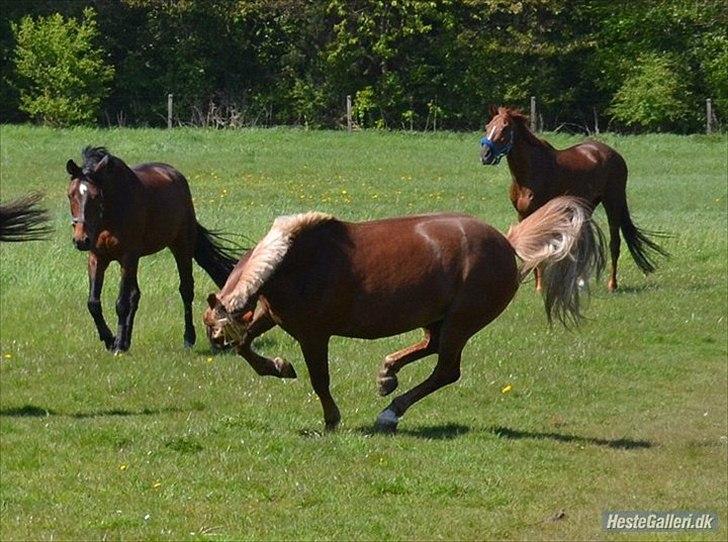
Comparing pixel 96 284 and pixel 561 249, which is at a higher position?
pixel 561 249

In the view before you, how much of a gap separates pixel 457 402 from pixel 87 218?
386cm

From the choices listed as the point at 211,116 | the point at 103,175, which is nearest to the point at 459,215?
the point at 103,175

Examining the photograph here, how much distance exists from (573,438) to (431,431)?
1.12 metres

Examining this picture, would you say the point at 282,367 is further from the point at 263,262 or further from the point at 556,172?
the point at 556,172

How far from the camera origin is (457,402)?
12500 mm

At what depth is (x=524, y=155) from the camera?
58.4 feet

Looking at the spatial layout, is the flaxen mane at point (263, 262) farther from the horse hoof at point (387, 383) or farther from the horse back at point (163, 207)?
the horse back at point (163, 207)

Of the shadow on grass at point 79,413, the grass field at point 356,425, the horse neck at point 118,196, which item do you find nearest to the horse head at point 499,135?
the grass field at point 356,425

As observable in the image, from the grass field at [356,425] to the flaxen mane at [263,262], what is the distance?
116cm

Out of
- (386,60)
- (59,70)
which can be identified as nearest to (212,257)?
(59,70)

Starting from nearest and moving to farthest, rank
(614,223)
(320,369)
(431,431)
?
(320,369)
(431,431)
(614,223)

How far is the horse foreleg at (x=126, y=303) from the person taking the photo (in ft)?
48.0

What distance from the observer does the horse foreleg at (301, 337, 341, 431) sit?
10531 mm

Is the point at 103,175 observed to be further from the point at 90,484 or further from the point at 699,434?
the point at 699,434
